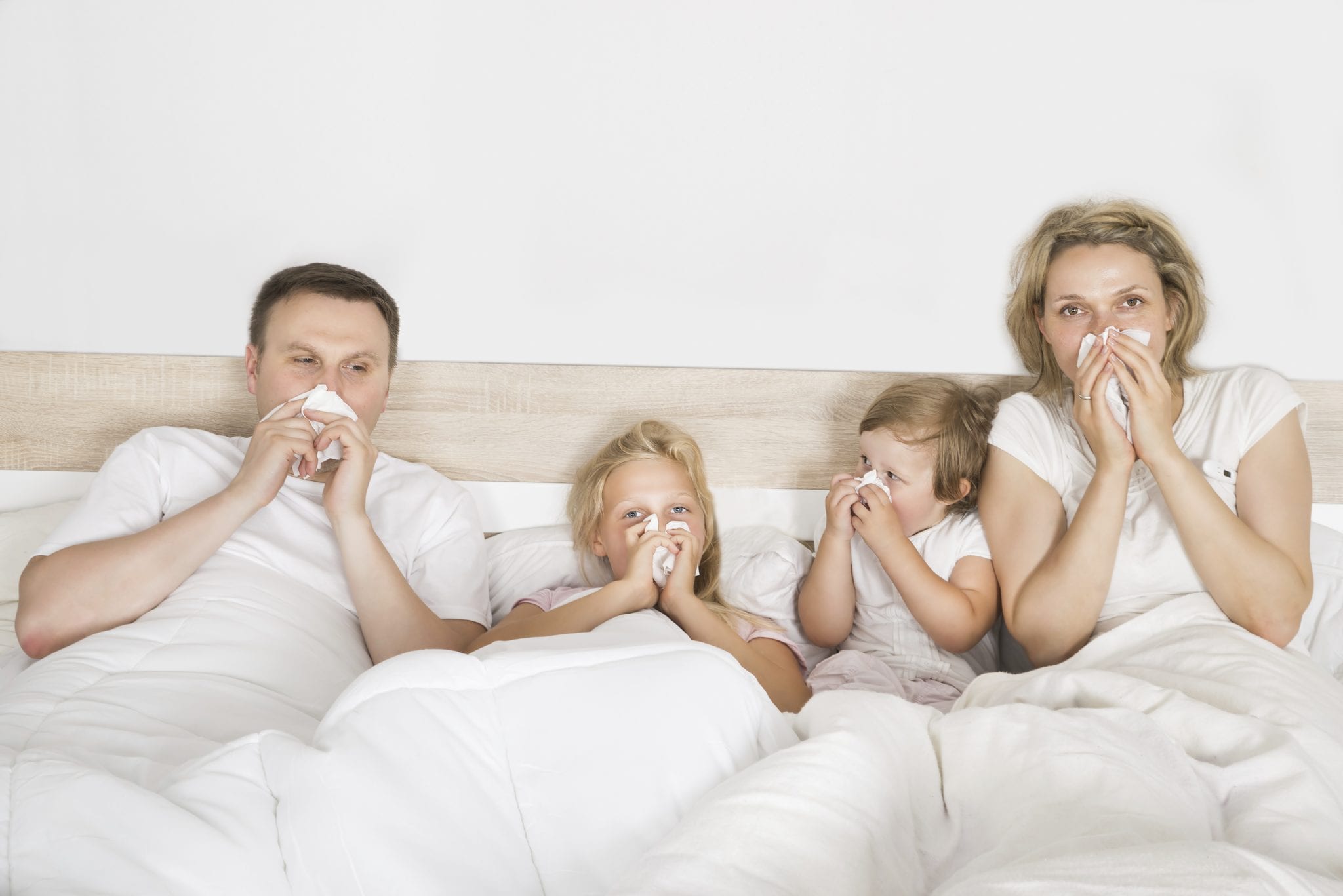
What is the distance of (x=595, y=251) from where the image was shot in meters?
1.95

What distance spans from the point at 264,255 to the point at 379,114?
371mm

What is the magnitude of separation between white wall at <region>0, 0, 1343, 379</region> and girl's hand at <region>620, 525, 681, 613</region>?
1.61ft

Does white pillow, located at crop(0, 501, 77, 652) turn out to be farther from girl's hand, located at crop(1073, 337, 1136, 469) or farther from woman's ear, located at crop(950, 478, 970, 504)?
girl's hand, located at crop(1073, 337, 1136, 469)

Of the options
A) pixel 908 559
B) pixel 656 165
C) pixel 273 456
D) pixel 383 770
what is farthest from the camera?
pixel 656 165

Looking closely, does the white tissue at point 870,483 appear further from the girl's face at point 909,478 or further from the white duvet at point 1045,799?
the white duvet at point 1045,799

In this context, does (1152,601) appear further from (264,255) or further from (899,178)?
(264,255)

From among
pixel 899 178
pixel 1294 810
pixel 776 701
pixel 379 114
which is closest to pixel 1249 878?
pixel 1294 810

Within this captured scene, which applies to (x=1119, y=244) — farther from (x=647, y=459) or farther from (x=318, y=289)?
(x=318, y=289)

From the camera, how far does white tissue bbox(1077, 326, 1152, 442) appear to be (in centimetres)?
146

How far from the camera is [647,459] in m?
1.75

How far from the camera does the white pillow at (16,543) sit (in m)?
1.70

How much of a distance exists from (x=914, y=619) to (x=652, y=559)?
47 cm

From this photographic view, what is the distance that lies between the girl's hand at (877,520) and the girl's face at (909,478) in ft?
0.14

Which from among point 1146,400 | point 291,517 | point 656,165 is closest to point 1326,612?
point 1146,400
